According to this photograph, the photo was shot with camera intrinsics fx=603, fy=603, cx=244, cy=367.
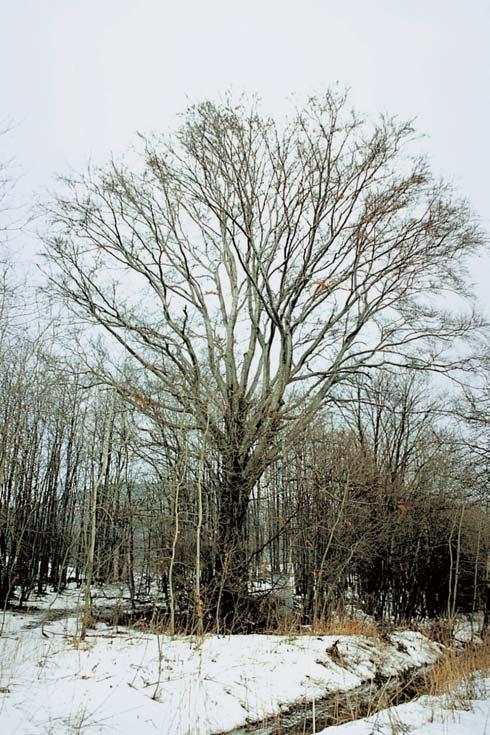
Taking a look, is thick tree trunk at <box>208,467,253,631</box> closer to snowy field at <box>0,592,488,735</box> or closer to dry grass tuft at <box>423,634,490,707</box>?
snowy field at <box>0,592,488,735</box>

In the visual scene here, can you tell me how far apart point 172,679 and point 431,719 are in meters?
3.35

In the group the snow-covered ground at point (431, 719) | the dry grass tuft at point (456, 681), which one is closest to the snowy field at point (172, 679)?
the snow-covered ground at point (431, 719)

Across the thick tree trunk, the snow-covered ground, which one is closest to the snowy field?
the snow-covered ground

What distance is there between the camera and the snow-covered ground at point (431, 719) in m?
6.59

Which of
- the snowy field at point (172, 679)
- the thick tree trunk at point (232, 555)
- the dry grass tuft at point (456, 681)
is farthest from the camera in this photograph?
the thick tree trunk at point (232, 555)

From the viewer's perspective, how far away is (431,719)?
23.6 ft

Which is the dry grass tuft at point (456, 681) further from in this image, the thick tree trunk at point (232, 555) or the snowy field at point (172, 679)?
the thick tree trunk at point (232, 555)

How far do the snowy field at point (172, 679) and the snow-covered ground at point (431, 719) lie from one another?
34mm

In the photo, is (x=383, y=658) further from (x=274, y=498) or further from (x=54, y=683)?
(x=54, y=683)

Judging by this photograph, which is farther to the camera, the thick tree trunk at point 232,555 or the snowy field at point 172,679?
the thick tree trunk at point 232,555

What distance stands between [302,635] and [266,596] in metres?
1.96

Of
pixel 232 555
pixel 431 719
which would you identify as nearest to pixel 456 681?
pixel 431 719

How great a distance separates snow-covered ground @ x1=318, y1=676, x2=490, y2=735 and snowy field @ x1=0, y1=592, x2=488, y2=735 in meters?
0.03

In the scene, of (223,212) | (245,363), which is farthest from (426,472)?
(223,212)
